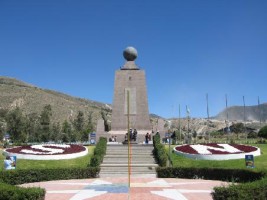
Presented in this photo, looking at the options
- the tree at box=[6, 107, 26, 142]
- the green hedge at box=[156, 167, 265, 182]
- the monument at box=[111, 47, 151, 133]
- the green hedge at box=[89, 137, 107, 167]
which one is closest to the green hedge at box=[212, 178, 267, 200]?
the green hedge at box=[156, 167, 265, 182]

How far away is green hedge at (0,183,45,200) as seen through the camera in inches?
387

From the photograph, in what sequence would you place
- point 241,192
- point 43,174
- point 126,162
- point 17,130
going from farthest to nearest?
point 17,130, point 126,162, point 43,174, point 241,192

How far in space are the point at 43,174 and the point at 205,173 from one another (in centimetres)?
951

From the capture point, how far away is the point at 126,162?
2459 centimetres

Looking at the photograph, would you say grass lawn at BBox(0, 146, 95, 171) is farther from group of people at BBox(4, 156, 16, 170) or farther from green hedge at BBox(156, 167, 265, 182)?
green hedge at BBox(156, 167, 265, 182)

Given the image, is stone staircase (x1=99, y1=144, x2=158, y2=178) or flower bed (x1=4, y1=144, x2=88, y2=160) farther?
flower bed (x1=4, y1=144, x2=88, y2=160)

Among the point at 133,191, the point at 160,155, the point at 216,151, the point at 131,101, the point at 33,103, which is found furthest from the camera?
the point at 33,103

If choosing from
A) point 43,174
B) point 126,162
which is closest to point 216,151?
point 126,162

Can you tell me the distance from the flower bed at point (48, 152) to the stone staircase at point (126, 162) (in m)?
2.43

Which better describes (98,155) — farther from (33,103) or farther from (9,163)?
(33,103)

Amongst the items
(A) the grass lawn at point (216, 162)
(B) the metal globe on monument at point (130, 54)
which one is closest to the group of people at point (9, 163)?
(A) the grass lawn at point (216, 162)

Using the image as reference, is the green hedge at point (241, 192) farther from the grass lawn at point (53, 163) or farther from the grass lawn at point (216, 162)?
the grass lawn at point (53, 163)

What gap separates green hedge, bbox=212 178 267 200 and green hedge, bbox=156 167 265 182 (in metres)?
6.70

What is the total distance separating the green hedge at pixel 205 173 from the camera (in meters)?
17.8
